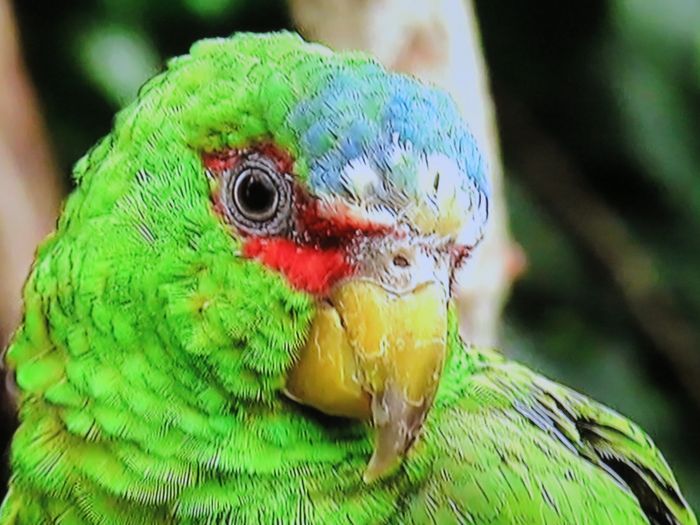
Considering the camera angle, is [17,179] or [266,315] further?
[17,179]

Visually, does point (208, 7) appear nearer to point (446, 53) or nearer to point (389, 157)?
point (446, 53)

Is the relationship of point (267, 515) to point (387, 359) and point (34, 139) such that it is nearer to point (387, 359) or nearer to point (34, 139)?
point (387, 359)

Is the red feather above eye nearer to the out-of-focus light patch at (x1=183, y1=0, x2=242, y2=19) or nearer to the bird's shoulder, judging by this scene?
the bird's shoulder

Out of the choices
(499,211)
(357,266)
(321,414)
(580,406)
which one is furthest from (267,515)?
(499,211)

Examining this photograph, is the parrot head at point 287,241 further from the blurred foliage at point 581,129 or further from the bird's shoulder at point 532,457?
the blurred foliage at point 581,129

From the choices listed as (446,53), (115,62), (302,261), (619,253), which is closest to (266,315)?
(302,261)

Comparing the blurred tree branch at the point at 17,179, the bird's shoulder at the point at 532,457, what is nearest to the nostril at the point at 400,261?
the bird's shoulder at the point at 532,457
